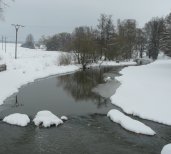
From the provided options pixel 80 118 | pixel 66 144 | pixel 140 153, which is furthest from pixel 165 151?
pixel 80 118

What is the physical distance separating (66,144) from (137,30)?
2914 inches

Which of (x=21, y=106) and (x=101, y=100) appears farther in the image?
(x=101, y=100)

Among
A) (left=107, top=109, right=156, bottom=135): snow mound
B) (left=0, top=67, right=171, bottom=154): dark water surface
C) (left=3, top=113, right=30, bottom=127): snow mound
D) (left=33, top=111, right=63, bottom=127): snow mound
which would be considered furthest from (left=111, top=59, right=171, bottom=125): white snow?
(left=3, top=113, right=30, bottom=127): snow mound

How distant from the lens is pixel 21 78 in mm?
29688

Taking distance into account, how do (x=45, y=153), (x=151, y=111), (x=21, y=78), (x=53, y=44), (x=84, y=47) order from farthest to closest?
(x=53, y=44) → (x=84, y=47) → (x=21, y=78) → (x=151, y=111) → (x=45, y=153)

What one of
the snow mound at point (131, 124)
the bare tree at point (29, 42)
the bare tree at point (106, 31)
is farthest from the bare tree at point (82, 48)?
the bare tree at point (29, 42)

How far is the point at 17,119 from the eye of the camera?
1474cm

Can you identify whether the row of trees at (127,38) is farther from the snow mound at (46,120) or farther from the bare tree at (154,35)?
the snow mound at (46,120)

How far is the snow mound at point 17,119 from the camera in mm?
14395

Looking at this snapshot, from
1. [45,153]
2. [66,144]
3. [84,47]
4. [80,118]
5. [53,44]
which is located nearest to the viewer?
[45,153]

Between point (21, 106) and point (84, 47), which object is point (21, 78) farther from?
point (84, 47)

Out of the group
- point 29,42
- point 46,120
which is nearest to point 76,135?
point 46,120

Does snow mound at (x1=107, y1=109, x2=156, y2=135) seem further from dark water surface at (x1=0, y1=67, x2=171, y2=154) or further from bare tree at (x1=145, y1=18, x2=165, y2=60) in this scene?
bare tree at (x1=145, y1=18, x2=165, y2=60)

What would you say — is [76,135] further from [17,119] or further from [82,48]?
[82,48]
